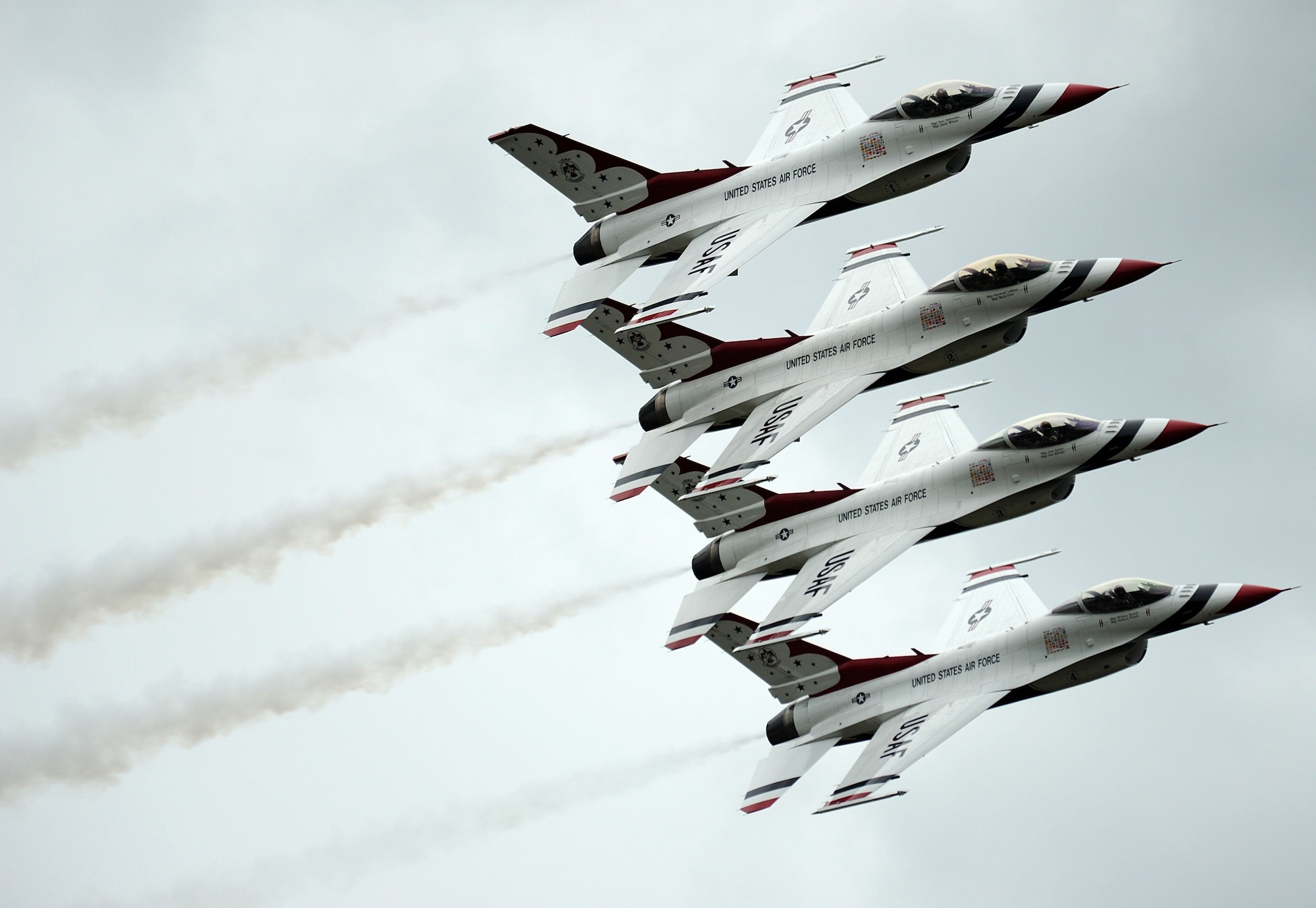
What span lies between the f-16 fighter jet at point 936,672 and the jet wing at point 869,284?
Answer: 9.05 meters

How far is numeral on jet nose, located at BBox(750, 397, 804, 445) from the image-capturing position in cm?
6200

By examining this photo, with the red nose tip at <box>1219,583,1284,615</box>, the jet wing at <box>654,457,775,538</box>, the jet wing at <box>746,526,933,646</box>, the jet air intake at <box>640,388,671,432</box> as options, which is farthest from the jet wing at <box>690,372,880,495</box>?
the red nose tip at <box>1219,583,1284,615</box>

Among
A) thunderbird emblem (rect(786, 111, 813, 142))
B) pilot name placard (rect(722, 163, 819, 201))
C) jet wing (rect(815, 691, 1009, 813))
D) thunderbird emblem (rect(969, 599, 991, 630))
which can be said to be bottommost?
jet wing (rect(815, 691, 1009, 813))

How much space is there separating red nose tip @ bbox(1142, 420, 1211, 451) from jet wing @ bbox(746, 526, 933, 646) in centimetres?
598

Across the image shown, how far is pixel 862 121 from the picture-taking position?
64.6m

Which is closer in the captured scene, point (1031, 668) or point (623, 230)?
point (1031, 668)

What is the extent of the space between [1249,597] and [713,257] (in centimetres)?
1571

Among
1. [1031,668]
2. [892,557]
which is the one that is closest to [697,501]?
[892,557]

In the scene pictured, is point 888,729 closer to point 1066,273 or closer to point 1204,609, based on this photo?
point 1204,609

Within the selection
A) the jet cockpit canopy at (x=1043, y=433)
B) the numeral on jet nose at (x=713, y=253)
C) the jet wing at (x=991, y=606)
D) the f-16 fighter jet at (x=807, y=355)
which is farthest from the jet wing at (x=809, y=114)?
the jet wing at (x=991, y=606)

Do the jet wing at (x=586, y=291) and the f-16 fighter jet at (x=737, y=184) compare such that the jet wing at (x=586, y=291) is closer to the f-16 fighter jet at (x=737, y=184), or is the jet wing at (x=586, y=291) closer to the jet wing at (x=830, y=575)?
the f-16 fighter jet at (x=737, y=184)

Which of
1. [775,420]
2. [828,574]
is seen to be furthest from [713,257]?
[828,574]

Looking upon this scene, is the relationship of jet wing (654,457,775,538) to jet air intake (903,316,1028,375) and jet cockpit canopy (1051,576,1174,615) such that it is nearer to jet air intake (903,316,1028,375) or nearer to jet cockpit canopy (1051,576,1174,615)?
jet air intake (903,316,1028,375)

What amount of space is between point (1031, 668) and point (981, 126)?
13844 millimetres
